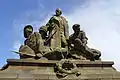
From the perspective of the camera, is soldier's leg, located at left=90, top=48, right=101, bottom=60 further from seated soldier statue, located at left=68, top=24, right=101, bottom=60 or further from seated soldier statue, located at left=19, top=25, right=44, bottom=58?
seated soldier statue, located at left=19, top=25, right=44, bottom=58

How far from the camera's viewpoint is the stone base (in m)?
12.6

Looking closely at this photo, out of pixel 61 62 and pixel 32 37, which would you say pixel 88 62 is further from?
pixel 32 37

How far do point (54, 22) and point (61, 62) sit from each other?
323cm

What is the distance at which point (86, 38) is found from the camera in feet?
48.3

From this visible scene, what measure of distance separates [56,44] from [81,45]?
143 centimetres

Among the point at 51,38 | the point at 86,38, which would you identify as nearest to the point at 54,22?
the point at 51,38

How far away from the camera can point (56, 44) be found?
1500cm

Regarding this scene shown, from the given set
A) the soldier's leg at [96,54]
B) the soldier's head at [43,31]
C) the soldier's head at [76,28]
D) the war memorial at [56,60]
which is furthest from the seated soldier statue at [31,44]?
the soldier's leg at [96,54]

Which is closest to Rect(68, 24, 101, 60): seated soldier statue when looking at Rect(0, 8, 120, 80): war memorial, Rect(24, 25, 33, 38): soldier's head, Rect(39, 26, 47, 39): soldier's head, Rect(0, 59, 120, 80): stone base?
Rect(0, 8, 120, 80): war memorial

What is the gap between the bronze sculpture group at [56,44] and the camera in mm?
13859

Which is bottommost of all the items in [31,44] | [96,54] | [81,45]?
[96,54]

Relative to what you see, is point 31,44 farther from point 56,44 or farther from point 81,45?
point 81,45

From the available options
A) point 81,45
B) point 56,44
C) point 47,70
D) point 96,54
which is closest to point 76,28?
point 81,45

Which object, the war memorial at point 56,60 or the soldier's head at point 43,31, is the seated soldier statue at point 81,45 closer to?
the war memorial at point 56,60
